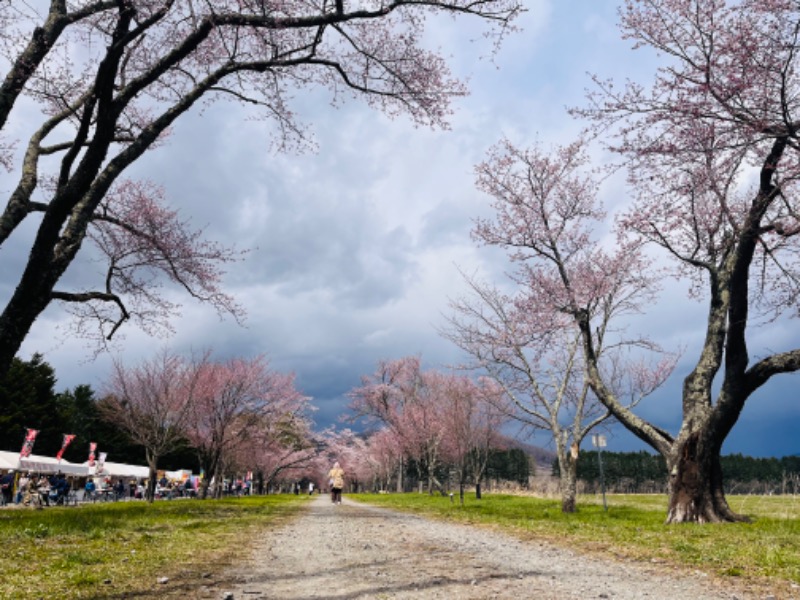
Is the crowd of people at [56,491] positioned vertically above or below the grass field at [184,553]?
below

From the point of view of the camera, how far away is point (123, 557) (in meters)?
6.30

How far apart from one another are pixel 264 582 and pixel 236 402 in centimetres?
2720

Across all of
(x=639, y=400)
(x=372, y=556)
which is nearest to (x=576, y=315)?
(x=639, y=400)

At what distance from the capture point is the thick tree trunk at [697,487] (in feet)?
40.2

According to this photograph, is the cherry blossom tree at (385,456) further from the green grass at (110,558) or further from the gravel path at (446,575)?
the gravel path at (446,575)

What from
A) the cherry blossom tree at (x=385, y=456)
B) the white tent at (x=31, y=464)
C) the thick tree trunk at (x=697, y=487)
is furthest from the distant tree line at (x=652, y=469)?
the thick tree trunk at (x=697, y=487)

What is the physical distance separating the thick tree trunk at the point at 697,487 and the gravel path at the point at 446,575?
6087 millimetres

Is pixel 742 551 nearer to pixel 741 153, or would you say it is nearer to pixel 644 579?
pixel 644 579

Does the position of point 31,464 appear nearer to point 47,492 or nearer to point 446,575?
point 47,492

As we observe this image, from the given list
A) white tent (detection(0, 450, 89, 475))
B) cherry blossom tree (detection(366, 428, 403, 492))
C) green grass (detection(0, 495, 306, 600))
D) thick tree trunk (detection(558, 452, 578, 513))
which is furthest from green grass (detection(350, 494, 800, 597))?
cherry blossom tree (detection(366, 428, 403, 492))

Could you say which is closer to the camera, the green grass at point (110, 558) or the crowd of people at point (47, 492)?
the green grass at point (110, 558)

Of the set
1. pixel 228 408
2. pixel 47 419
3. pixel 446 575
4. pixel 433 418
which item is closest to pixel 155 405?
pixel 228 408

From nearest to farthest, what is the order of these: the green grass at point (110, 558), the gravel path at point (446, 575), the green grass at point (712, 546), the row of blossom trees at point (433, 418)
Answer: the gravel path at point (446, 575) → the green grass at point (110, 558) → the green grass at point (712, 546) → the row of blossom trees at point (433, 418)

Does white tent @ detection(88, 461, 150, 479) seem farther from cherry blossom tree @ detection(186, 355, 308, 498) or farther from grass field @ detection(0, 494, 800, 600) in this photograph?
grass field @ detection(0, 494, 800, 600)
